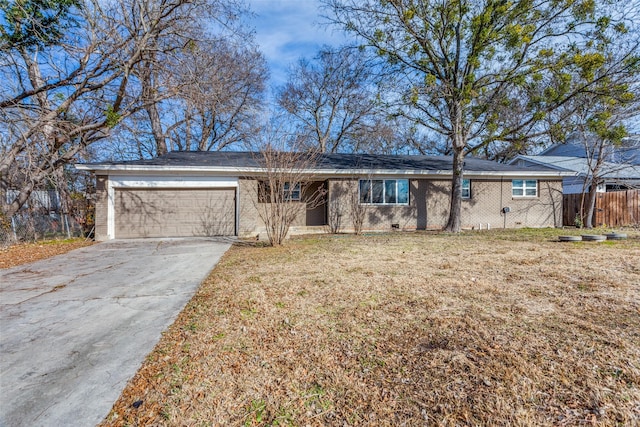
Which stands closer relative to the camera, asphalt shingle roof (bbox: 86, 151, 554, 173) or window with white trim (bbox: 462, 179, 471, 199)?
asphalt shingle roof (bbox: 86, 151, 554, 173)

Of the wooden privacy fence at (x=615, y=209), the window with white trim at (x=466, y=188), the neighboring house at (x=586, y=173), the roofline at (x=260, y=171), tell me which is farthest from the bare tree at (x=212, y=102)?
the wooden privacy fence at (x=615, y=209)

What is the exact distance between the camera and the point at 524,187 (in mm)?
14125

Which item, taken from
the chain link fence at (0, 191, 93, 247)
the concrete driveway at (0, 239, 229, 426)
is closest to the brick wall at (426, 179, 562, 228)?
the concrete driveway at (0, 239, 229, 426)

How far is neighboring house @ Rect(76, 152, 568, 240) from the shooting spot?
35.7ft

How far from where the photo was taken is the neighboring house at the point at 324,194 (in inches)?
428

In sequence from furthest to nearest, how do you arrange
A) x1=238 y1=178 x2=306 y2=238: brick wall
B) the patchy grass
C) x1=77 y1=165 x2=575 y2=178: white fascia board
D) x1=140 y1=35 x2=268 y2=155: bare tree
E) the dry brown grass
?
x1=238 y1=178 x2=306 y2=238: brick wall, x1=77 y1=165 x2=575 y2=178: white fascia board, x1=140 y1=35 x2=268 y2=155: bare tree, the patchy grass, the dry brown grass

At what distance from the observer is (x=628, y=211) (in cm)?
1476

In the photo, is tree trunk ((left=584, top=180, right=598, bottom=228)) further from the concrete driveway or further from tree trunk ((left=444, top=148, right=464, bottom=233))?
the concrete driveway

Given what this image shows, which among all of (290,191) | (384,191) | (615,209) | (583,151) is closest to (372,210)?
(384,191)

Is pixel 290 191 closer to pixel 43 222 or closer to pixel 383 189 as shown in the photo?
pixel 383 189

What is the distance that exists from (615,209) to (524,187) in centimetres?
485

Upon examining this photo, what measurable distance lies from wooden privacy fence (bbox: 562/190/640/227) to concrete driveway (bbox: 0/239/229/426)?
17362 mm

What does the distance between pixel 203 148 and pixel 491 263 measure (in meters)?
19.6

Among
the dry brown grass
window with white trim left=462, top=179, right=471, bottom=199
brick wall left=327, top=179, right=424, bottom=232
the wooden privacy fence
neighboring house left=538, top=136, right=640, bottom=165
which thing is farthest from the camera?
neighboring house left=538, top=136, right=640, bottom=165
